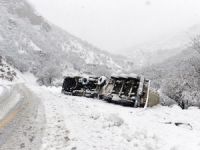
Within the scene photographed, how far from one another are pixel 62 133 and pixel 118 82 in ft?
42.9

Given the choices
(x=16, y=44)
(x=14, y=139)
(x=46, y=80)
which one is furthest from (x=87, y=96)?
(x=16, y=44)

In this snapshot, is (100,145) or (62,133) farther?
(62,133)

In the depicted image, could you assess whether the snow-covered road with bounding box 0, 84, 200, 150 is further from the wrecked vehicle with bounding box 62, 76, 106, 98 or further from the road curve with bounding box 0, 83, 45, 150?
the wrecked vehicle with bounding box 62, 76, 106, 98

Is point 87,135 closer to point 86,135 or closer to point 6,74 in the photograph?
point 86,135

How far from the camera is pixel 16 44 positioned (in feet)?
559

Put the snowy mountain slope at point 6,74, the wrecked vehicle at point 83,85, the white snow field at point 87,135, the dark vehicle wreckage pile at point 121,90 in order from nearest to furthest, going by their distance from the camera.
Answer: the white snow field at point 87,135 < the dark vehicle wreckage pile at point 121,90 < the wrecked vehicle at point 83,85 < the snowy mountain slope at point 6,74

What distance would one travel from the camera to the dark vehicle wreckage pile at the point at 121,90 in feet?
66.9

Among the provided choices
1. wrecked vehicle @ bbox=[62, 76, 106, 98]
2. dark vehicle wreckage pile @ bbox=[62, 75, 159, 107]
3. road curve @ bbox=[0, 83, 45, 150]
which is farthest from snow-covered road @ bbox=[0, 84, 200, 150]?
wrecked vehicle @ bbox=[62, 76, 106, 98]

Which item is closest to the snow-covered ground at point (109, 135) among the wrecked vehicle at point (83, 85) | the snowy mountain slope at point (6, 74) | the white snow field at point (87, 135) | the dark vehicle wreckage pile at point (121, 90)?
the white snow field at point (87, 135)

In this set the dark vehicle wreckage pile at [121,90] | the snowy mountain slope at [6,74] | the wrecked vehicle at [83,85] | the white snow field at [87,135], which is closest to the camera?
the white snow field at [87,135]

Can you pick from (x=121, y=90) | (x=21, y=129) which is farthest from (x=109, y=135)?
(x=121, y=90)

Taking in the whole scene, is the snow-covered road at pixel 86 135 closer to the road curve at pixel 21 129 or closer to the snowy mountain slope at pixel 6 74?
the road curve at pixel 21 129

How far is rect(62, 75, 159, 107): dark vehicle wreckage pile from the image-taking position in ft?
66.9

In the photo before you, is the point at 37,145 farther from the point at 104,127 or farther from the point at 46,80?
the point at 46,80
